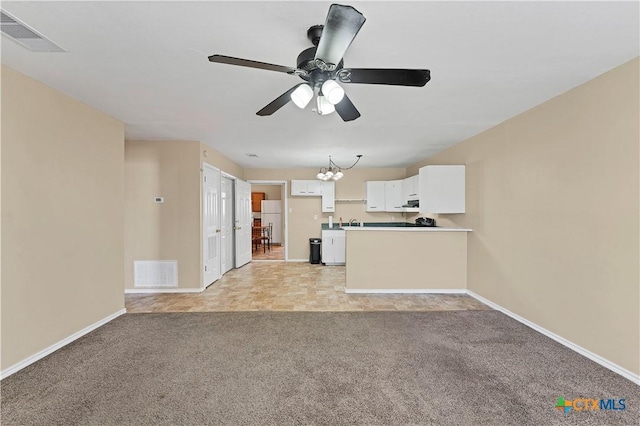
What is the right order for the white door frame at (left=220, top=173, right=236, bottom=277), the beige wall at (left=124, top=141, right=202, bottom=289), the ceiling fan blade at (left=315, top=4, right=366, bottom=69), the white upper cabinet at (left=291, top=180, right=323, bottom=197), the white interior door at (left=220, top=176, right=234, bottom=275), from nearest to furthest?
the ceiling fan blade at (left=315, top=4, right=366, bottom=69)
the beige wall at (left=124, top=141, right=202, bottom=289)
the white interior door at (left=220, top=176, right=234, bottom=275)
the white door frame at (left=220, top=173, right=236, bottom=277)
the white upper cabinet at (left=291, top=180, right=323, bottom=197)

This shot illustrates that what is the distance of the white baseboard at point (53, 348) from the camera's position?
2359mm

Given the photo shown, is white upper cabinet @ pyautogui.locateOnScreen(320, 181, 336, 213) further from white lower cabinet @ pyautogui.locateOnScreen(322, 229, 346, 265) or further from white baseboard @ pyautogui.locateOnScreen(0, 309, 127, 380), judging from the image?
white baseboard @ pyautogui.locateOnScreen(0, 309, 127, 380)

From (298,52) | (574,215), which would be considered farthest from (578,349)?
(298,52)

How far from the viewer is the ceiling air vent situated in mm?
1801

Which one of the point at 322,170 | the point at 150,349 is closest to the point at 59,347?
the point at 150,349

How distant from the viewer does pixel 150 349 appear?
279cm

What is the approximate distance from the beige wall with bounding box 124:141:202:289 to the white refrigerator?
6.46 m

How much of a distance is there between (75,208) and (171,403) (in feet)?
7.47

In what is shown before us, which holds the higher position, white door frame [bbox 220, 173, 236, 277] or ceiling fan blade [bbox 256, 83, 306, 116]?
ceiling fan blade [bbox 256, 83, 306, 116]

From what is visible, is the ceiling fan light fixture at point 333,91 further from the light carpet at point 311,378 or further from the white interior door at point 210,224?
the white interior door at point 210,224

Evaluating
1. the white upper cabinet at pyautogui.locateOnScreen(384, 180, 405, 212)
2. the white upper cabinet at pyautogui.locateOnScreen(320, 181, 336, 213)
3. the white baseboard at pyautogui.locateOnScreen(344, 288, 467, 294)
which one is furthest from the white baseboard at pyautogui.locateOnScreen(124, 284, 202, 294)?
the white upper cabinet at pyautogui.locateOnScreen(384, 180, 405, 212)

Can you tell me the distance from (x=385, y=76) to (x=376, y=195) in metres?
5.70

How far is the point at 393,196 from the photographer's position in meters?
7.23

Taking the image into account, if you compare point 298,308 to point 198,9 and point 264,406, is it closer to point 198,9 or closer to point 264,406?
point 264,406
